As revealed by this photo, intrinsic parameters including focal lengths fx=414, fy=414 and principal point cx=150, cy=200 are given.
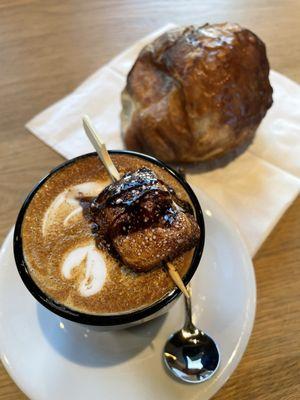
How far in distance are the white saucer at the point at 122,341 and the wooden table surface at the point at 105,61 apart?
103mm

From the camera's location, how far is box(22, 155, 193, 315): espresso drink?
2.27 ft

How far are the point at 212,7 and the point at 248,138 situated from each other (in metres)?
0.70

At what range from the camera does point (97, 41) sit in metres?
1.52

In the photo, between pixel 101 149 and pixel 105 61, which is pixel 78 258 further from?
pixel 105 61

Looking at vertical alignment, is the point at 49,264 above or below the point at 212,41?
below

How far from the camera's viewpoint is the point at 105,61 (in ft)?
4.78

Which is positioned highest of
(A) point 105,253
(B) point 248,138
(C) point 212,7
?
(C) point 212,7

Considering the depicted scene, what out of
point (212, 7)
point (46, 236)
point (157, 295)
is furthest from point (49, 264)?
point (212, 7)

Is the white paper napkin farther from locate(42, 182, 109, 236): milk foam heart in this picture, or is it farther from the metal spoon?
locate(42, 182, 109, 236): milk foam heart

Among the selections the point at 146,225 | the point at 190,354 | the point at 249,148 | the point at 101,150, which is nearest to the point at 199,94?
the point at 249,148

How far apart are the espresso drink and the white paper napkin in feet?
1.10

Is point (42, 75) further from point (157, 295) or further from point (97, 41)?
point (157, 295)

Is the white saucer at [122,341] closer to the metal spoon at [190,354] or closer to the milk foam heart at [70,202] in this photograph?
the metal spoon at [190,354]

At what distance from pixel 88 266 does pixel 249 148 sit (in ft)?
2.28
